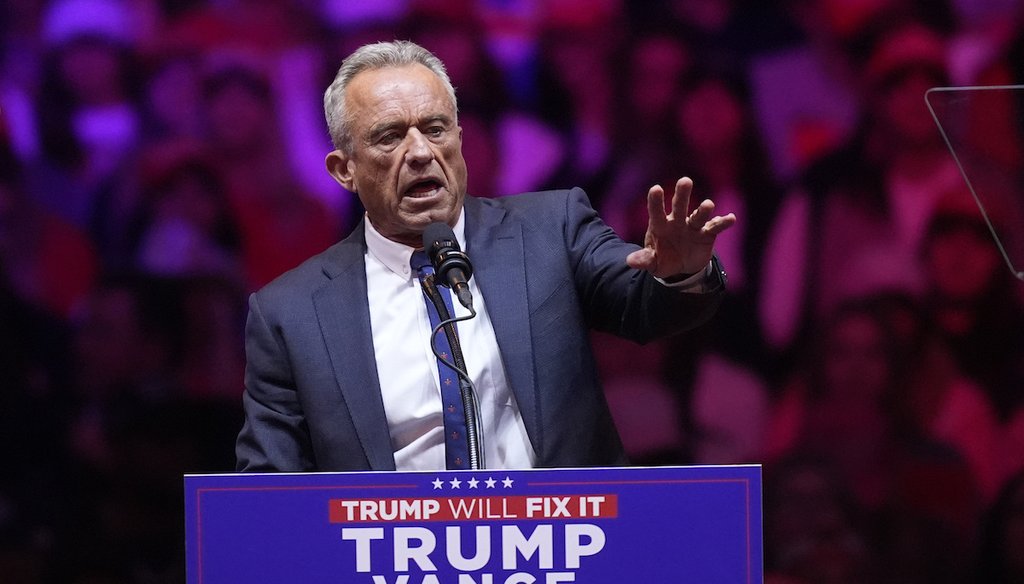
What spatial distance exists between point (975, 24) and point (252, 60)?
6.64ft

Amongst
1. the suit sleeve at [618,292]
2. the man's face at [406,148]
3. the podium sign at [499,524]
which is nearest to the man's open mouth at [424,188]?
the man's face at [406,148]

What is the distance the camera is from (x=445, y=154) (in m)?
2.18

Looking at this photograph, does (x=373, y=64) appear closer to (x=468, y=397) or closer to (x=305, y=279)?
(x=305, y=279)

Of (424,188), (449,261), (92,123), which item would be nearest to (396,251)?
(424,188)

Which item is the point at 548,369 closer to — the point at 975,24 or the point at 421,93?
the point at 421,93

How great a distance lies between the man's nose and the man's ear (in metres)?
0.21

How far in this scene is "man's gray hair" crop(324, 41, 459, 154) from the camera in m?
2.24

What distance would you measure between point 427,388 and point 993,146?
3.94ft

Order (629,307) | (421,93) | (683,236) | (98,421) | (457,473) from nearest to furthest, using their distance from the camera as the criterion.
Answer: (457,473) < (683,236) < (629,307) < (421,93) < (98,421)

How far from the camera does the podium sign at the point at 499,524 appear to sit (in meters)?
1.47

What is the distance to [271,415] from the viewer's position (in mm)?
2104

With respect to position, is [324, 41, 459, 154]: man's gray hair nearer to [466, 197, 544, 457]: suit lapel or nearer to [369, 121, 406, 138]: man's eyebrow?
[369, 121, 406, 138]: man's eyebrow

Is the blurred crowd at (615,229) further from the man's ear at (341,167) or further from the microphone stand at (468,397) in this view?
the microphone stand at (468,397)

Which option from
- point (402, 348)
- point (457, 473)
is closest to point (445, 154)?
point (402, 348)
